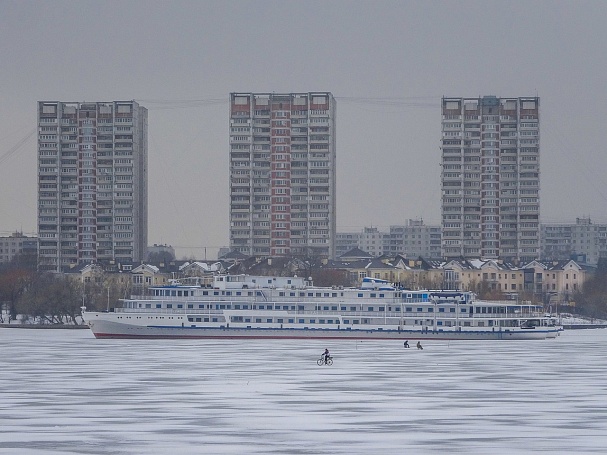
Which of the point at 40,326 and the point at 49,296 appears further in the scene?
the point at 49,296

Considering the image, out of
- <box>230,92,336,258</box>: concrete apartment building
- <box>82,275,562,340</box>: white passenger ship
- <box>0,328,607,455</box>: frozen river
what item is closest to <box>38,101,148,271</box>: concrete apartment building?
<box>230,92,336,258</box>: concrete apartment building

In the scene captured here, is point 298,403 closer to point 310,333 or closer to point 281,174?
point 310,333

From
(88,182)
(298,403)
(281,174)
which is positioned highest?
(281,174)

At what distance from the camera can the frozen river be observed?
2878 centimetres

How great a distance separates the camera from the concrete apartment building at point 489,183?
156 meters

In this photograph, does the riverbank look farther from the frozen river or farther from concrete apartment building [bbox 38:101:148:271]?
concrete apartment building [bbox 38:101:148:271]

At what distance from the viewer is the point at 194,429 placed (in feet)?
102

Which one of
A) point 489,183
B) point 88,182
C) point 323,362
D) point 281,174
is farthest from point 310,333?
point 88,182

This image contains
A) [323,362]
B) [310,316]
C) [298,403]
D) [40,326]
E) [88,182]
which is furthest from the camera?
[88,182]

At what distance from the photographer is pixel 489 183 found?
6166 inches

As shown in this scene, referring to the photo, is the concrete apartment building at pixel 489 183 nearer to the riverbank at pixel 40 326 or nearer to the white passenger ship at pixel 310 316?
the riverbank at pixel 40 326

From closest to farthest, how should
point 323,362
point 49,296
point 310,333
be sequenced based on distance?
point 323,362
point 310,333
point 49,296

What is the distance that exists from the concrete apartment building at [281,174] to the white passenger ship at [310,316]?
216ft

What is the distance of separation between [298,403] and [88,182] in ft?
410
